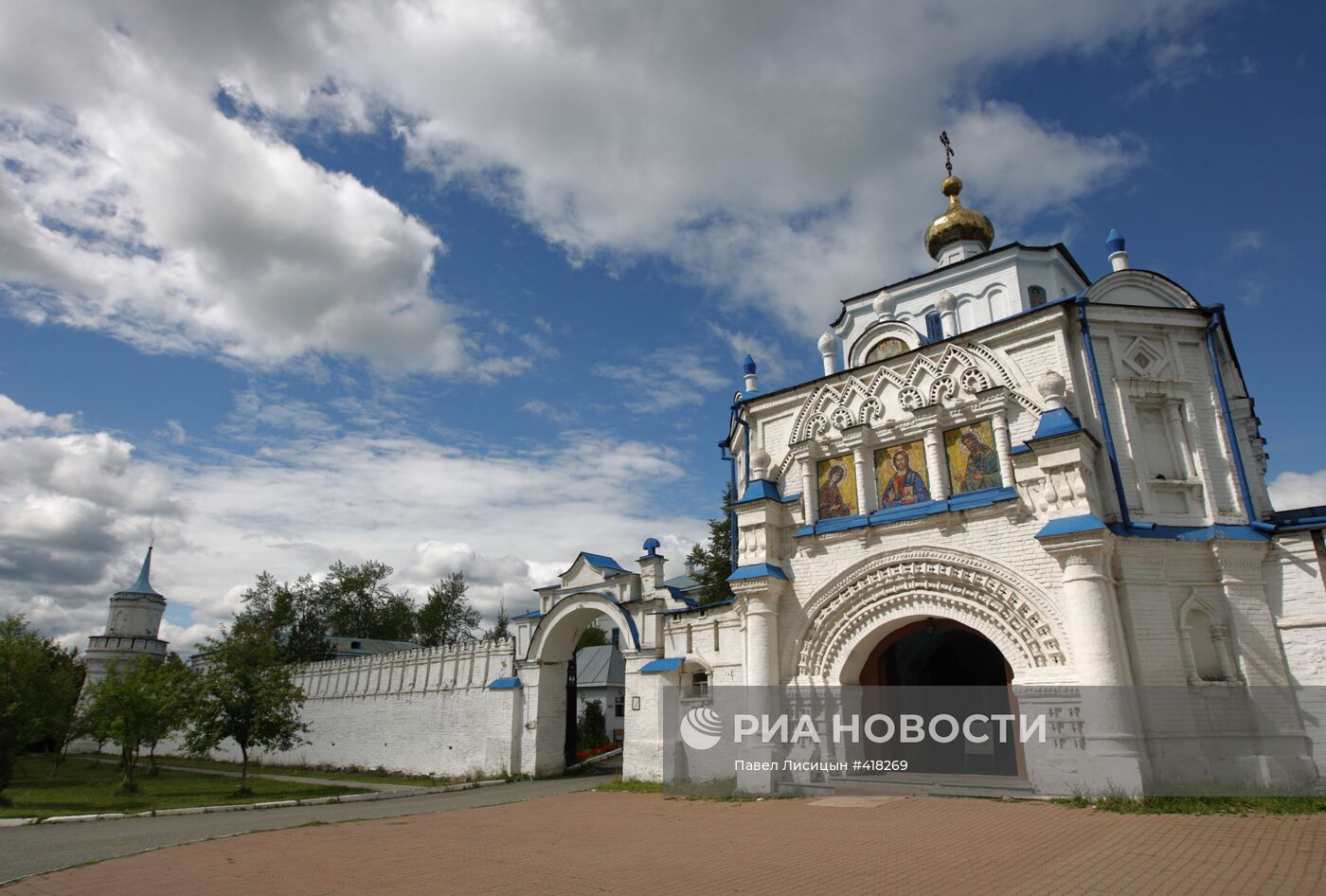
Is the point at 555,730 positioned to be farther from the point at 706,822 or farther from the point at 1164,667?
the point at 1164,667

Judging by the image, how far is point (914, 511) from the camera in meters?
13.5

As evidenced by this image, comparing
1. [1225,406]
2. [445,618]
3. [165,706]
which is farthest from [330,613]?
[1225,406]

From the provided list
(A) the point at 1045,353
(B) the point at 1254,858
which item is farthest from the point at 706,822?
(A) the point at 1045,353

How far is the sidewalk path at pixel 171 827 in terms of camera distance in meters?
10.1

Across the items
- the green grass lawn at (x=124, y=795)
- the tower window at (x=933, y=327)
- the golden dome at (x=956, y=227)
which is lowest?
the green grass lawn at (x=124, y=795)

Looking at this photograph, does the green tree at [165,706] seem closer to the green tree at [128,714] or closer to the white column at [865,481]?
the green tree at [128,714]

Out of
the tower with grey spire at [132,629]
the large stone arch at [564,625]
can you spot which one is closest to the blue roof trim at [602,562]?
the large stone arch at [564,625]

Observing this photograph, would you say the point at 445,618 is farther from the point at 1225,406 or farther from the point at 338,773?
the point at 1225,406

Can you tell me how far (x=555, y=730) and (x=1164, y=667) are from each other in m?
14.8

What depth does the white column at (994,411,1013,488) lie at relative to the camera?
1275 centimetres

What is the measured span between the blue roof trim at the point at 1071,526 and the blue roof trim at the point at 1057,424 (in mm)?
1341

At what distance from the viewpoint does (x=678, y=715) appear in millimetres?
16469

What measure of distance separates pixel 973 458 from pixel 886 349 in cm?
366

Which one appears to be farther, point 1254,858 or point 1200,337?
point 1200,337
